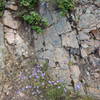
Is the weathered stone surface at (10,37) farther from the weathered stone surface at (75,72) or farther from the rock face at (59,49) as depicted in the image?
the weathered stone surface at (75,72)

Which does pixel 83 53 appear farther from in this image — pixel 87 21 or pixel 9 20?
pixel 9 20

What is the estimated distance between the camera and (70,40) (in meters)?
4.19

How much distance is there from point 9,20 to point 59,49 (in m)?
1.73

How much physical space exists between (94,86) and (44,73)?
1.36m

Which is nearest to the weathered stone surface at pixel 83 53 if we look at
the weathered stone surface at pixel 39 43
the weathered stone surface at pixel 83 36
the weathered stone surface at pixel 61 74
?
the weathered stone surface at pixel 83 36

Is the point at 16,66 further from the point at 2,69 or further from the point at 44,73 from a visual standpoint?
the point at 44,73

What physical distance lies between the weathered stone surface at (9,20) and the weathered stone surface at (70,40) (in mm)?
1513

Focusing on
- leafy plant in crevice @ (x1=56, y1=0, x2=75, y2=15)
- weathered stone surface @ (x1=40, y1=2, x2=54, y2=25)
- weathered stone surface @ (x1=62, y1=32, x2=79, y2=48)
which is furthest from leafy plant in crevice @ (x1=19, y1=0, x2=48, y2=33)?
weathered stone surface @ (x1=62, y1=32, x2=79, y2=48)

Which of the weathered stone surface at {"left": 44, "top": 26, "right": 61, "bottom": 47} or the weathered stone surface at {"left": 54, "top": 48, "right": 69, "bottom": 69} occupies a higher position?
the weathered stone surface at {"left": 44, "top": 26, "right": 61, "bottom": 47}

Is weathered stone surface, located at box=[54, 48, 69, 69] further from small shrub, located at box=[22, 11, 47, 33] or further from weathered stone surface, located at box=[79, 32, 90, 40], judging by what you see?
small shrub, located at box=[22, 11, 47, 33]

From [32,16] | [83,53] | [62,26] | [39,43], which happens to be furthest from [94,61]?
[32,16]

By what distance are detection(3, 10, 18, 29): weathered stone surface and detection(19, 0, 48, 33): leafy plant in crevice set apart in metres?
0.30

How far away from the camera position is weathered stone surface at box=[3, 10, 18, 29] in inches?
176

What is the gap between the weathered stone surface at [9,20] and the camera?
14.6 ft
